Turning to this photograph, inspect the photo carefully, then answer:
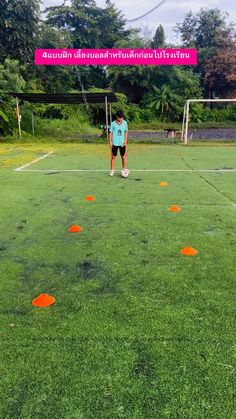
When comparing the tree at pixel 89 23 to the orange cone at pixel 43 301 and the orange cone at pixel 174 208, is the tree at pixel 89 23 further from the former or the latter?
the orange cone at pixel 43 301

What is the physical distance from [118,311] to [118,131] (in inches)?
248

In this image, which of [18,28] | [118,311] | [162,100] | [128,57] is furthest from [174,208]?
[128,57]

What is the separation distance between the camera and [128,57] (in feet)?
109

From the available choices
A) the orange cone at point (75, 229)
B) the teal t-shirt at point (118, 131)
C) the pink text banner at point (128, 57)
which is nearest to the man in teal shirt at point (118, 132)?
the teal t-shirt at point (118, 131)

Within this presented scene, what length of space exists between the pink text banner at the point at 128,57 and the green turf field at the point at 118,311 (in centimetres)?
2852

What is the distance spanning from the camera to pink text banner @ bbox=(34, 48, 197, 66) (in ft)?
107

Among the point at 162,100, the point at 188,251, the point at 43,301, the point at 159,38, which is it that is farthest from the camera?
the point at 159,38

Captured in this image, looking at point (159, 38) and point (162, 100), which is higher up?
point (159, 38)

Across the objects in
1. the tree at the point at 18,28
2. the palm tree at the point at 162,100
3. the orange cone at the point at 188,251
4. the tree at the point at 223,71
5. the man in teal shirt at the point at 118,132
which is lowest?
the orange cone at the point at 188,251

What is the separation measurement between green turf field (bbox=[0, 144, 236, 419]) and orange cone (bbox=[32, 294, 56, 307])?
5cm

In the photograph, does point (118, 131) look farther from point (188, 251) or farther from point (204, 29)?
point (204, 29)

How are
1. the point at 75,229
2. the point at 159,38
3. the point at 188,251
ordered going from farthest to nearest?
the point at 159,38 < the point at 75,229 < the point at 188,251

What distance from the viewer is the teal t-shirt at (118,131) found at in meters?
8.57

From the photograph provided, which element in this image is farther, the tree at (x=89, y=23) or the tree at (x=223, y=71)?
the tree at (x=89, y=23)
